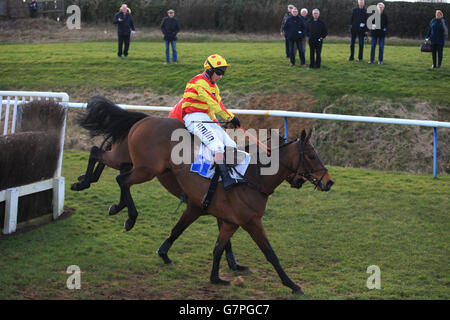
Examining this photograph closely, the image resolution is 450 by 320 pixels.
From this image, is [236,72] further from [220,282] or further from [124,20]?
[220,282]

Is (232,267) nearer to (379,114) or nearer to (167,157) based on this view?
(167,157)

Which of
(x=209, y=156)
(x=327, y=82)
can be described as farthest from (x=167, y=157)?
(x=327, y=82)

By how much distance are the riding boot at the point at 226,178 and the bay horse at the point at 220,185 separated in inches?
2.8

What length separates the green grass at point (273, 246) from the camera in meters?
5.75

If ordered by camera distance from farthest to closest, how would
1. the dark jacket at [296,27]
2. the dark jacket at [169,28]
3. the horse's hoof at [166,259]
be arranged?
1. the dark jacket at [169,28]
2. the dark jacket at [296,27]
3. the horse's hoof at [166,259]

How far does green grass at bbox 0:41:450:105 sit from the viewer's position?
46.7 ft

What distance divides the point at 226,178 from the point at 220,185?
114mm

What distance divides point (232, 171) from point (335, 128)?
7085 mm

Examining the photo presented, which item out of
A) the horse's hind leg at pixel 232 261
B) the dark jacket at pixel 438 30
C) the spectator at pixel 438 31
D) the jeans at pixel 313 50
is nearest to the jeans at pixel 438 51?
the spectator at pixel 438 31

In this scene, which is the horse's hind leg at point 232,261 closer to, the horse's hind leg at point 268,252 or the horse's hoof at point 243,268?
the horse's hoof at point 243,268

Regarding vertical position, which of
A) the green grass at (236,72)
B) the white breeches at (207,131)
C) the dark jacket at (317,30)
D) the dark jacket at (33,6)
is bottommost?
the white breeches at (207,131)

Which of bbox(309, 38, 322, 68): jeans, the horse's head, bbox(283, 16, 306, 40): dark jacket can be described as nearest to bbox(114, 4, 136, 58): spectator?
bbox(283, 16, 306, 40): dark jacket
